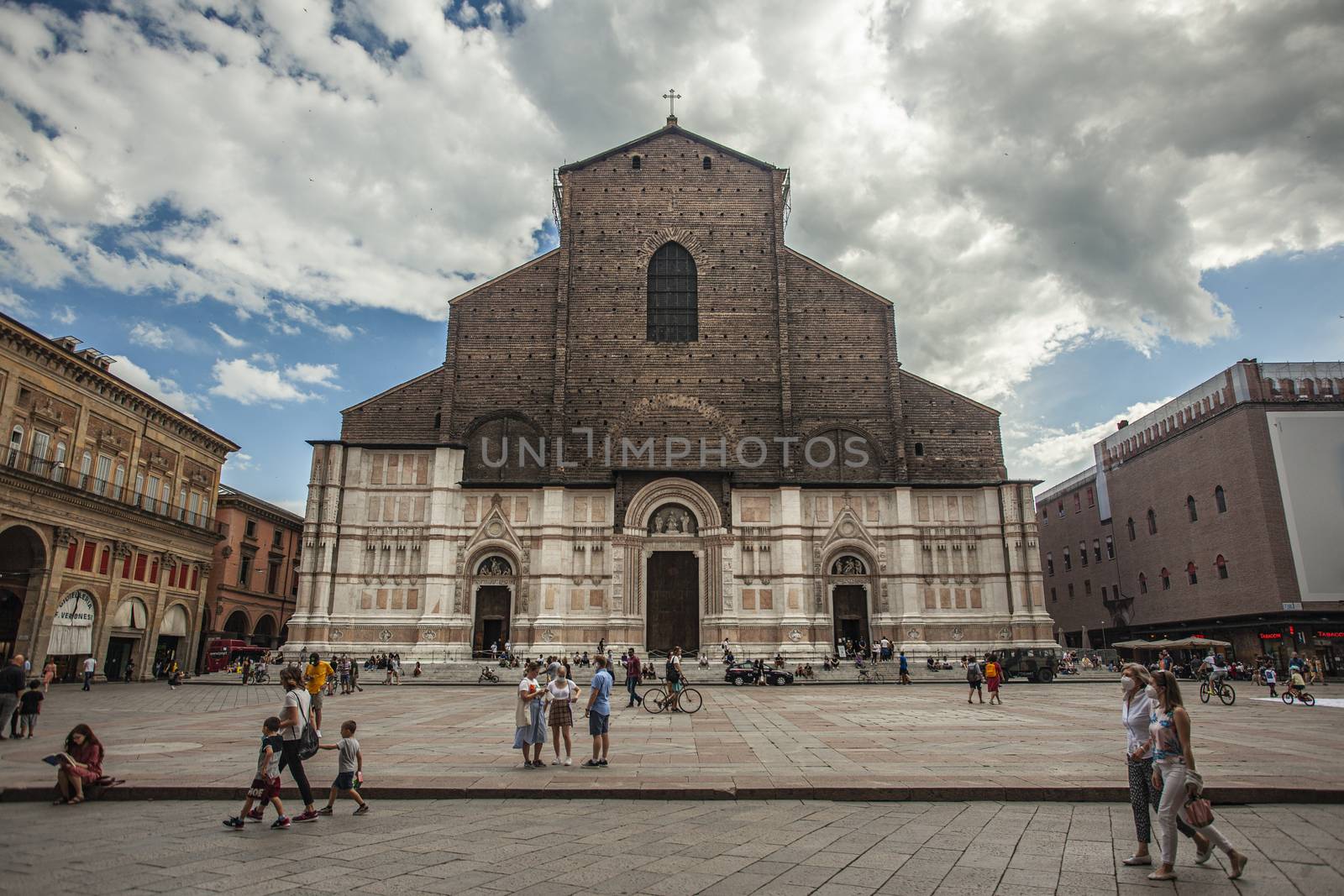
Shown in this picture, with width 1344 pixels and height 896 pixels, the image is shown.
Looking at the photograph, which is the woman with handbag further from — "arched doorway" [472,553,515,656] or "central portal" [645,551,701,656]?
"arched doorway" [472,553,515,656]

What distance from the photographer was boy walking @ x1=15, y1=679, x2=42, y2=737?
A: 15.0 meters

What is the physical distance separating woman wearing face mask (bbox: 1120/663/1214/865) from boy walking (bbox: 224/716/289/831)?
7693mm

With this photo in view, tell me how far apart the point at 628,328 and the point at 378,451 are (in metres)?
13.4

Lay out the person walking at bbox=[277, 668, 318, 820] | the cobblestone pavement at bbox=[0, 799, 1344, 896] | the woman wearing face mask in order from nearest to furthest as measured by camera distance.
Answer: the cobblestone pavement at bbox=[0, 799, 1344, 896], the woman wearing face mask, the person walking at bbox=[277, 668, 318, 820]

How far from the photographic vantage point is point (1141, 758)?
6.88 m

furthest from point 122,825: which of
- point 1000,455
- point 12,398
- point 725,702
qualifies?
point 1000,455

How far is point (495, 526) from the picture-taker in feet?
127

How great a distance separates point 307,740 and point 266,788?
183 centimetres

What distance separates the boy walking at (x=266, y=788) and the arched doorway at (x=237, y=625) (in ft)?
149

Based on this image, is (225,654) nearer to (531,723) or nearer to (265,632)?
(265,632)

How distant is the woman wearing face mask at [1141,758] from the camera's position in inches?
264

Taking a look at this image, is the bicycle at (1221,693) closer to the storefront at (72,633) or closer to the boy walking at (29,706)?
the boy walking at (29,706)

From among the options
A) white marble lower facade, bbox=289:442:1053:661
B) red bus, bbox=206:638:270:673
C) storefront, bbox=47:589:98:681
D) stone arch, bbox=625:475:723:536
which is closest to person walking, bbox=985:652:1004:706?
white marble lower facade, bbox=289:442:1053:661

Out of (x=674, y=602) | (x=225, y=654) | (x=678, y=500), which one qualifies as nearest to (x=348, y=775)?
(x=674, y=602)
